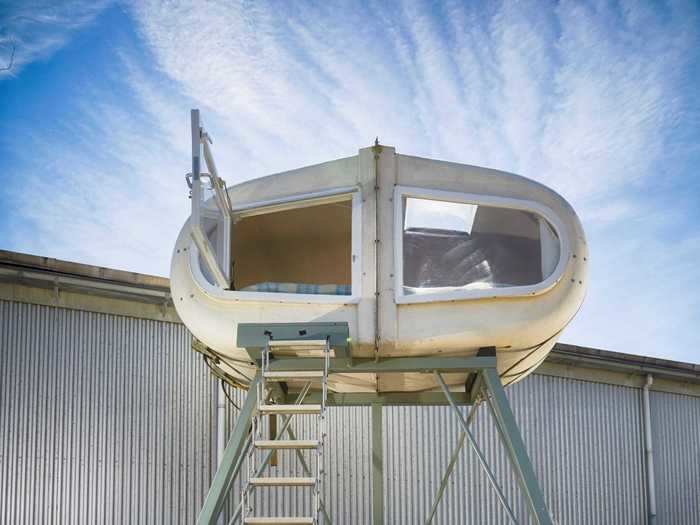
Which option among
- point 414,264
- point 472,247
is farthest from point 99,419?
point 472,247

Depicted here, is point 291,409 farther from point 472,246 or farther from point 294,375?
point 472,246

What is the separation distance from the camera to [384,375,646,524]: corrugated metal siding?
1652 cm

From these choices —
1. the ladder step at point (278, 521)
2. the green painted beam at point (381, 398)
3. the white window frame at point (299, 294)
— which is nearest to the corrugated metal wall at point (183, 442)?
the green painted beam at point (381, 398)

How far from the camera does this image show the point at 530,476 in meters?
8.47

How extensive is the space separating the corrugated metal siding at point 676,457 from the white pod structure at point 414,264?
427 inches

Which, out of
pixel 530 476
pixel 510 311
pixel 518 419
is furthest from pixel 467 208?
pixel 518 419

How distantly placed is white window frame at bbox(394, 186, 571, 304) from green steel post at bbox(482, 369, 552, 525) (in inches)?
32.2

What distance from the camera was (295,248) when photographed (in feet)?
37.8

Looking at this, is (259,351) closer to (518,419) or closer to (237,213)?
→ (237,213)

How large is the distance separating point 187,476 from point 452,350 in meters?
6.73

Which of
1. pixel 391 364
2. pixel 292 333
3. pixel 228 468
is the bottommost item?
pixel 228 468

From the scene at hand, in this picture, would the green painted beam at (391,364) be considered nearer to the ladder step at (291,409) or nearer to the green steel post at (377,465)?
the ladder step at (291,409)

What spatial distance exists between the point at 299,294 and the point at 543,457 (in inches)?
405

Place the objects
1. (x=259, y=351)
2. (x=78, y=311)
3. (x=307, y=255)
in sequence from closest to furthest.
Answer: (x=259, y=351)
(x=307, y=255)
(x=78, y=311)
